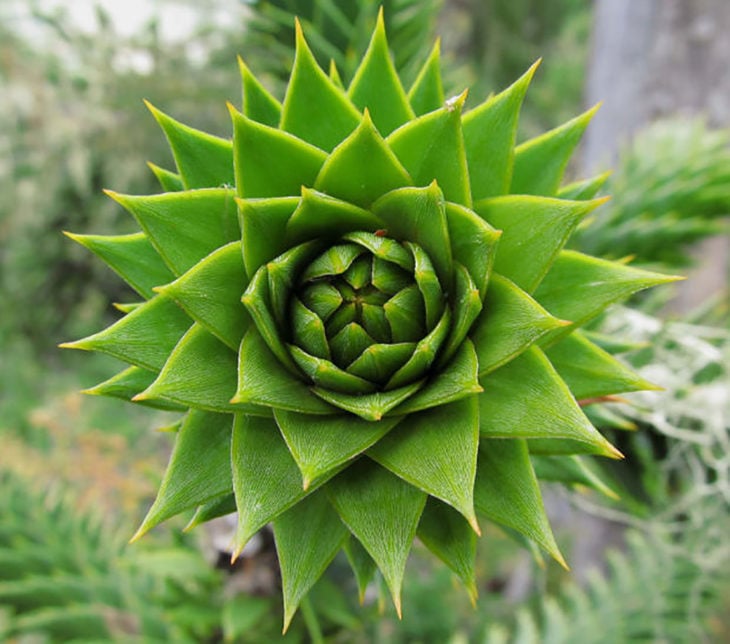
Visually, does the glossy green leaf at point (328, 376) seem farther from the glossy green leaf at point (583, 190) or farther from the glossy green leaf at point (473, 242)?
Result: the glossy green leaf at point (583, 190)

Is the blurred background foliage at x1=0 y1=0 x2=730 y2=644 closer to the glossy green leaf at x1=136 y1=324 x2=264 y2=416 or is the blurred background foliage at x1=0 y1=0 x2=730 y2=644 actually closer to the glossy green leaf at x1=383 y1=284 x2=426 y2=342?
the glossy green leaf at x1=136 y1=324 x2=264 y2=416

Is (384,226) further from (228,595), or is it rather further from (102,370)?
(102,370)

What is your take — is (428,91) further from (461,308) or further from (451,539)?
(451,539)

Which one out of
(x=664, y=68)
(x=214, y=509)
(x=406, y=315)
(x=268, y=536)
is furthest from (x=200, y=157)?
(x=664, y=68)

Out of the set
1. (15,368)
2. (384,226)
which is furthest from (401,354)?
(15,368)

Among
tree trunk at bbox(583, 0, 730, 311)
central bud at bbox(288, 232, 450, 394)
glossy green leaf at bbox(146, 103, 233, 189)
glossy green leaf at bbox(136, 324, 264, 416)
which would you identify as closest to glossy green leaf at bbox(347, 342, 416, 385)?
central bud at bbox(288, 232, 450, 394)

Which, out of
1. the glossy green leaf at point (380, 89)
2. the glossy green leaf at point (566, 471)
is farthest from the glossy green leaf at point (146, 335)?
the glossy green leaf at point (566, 471)
